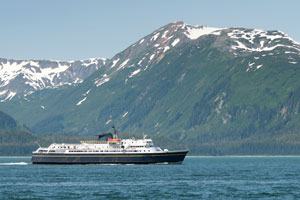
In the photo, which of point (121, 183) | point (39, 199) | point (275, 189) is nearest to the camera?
point (39, 199)

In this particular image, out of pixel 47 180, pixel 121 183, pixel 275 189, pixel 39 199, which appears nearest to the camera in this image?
pixel 39 199

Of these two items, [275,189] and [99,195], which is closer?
[99,195]

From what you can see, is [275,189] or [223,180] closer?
[275,189]

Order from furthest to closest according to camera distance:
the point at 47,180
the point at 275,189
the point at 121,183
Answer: the point at 47,180
the point at 121,183
the point at 275,189

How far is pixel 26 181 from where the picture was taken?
196750mm

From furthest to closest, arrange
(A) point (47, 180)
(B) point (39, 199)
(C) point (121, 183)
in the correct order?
(A) point (47, 180)
(C) point (121, 183)
(B) point (39, 199)

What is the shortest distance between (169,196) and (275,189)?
99.3ft

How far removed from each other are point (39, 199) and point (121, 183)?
4293cm

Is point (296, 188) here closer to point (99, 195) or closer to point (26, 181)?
point (99, 195)

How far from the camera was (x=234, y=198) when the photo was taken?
146 meters

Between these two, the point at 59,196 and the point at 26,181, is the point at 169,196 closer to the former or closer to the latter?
the point at 59,196

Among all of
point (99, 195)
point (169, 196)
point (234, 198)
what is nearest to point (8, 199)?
point (99, 195)

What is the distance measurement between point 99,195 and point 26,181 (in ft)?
161

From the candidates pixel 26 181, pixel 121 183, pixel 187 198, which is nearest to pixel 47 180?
pixel 26 181
